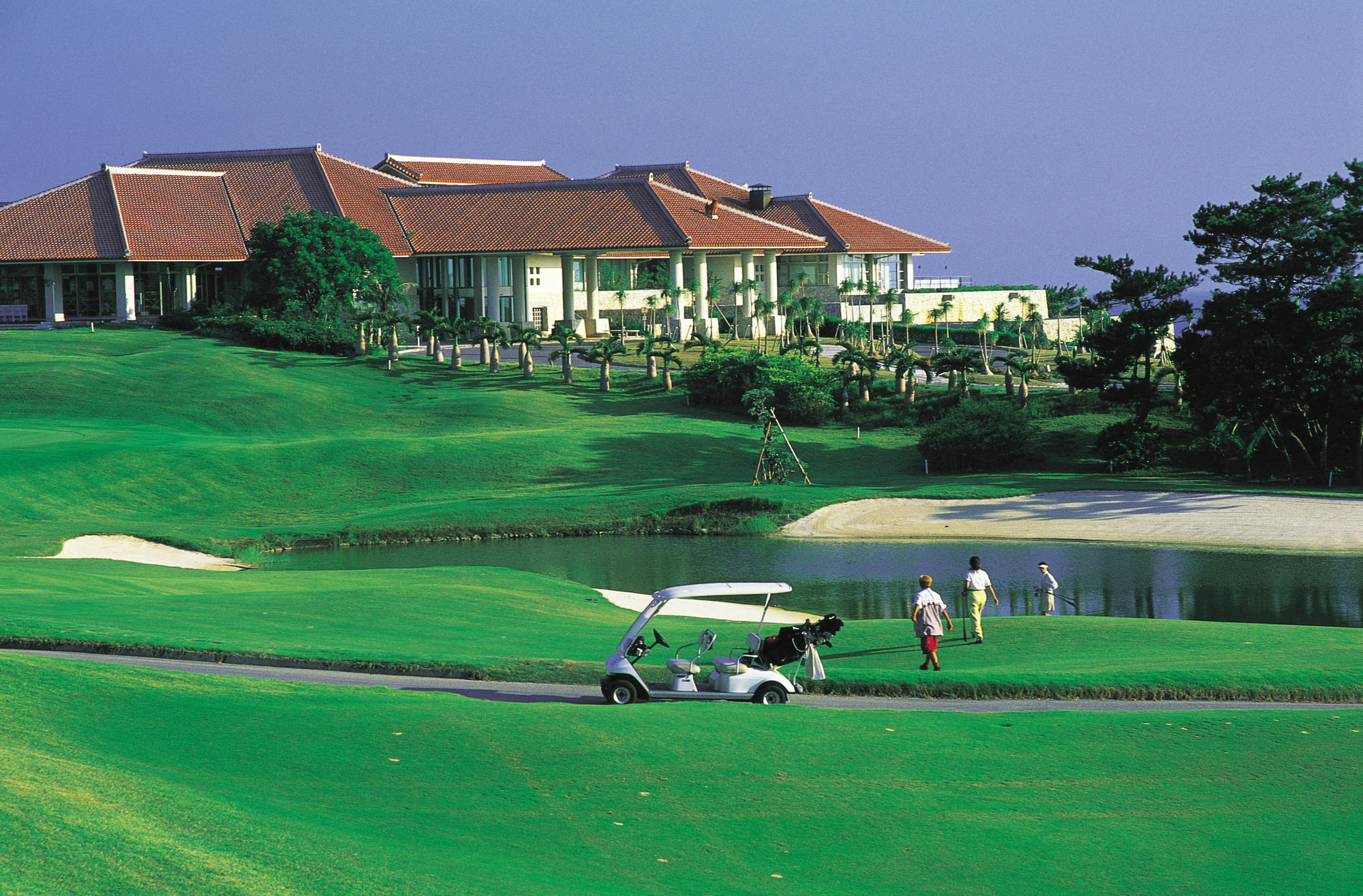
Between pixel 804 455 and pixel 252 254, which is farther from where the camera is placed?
pixel 252 254

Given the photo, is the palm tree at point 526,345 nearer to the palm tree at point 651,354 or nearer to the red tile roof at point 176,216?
the palm tree at point 651,354

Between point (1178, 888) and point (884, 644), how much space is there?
13.5 metres

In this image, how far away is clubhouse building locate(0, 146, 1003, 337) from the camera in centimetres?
8594

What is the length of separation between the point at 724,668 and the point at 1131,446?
41.7 metres

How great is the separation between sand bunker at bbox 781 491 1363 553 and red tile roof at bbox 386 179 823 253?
148ft

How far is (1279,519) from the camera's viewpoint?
1713 inches

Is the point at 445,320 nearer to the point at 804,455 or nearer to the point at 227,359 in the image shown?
the point at 227,359

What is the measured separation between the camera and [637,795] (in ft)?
45.8

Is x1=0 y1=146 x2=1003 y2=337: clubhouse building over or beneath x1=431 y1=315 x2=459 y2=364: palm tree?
over

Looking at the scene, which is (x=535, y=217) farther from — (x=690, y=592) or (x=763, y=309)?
(x=690, y=592)

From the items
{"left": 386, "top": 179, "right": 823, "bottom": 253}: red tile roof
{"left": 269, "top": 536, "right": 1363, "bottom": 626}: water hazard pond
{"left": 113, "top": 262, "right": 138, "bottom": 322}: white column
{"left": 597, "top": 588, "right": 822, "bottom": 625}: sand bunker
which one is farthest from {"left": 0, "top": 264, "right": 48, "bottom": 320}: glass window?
{"left": 597, "top": 588, "right": 822, "bottom": 625}: sand bunker

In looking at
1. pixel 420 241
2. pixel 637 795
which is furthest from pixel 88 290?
pixel 637 795

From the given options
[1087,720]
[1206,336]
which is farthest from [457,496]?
[1087,720]

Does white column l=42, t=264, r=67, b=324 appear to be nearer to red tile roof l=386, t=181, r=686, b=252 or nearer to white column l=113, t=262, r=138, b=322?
white column l=113, t=262, r=138, b=322
